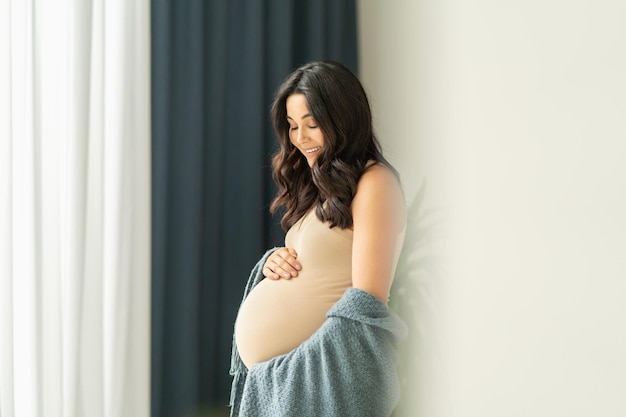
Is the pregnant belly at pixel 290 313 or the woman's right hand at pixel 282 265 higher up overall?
the woman's right hand at pixel 282 265

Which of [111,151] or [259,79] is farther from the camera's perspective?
[259,79]

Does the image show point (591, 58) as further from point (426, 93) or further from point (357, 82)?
point (357, 82)

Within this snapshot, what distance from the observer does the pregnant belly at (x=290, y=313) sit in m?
1.38

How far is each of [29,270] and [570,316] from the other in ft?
4.73

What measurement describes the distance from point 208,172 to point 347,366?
88 cm

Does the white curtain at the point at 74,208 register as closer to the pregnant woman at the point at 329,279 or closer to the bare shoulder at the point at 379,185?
the pregnant woman at the point at 329,279

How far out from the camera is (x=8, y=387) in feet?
→ 5.36

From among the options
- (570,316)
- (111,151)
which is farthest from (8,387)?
(570,316)

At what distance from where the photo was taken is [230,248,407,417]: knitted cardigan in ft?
4.09

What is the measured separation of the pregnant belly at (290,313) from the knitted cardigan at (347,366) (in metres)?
0.07

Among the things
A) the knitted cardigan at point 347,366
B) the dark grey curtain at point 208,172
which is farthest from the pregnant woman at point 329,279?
the dark grey curtain at point 208,172

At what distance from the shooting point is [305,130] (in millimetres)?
1406

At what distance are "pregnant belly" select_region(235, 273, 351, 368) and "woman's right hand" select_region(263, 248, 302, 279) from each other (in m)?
0.02

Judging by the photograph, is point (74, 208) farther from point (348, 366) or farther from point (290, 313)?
point (348, 366)
